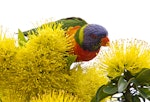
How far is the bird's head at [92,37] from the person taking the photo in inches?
33.5

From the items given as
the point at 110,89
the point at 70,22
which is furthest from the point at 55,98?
the point at 70,22

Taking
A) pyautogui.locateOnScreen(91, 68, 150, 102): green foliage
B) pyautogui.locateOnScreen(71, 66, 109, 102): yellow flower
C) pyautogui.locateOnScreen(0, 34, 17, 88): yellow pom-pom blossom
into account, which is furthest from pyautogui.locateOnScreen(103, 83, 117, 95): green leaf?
pyautogui.locateOnScreen(0, 34, 17, 88): yellow pom-pom blossom

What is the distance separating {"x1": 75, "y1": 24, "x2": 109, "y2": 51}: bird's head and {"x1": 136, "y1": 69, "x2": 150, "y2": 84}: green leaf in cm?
12

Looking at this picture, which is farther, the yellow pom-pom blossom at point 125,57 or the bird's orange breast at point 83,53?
the bird's orange breast at point 83,53

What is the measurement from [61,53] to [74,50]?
4 cm

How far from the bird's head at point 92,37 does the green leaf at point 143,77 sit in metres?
0.12

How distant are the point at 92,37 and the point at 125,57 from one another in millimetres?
121

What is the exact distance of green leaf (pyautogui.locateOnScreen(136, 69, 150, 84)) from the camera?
74cm

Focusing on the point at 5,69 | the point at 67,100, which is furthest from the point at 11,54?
the point at 67,100

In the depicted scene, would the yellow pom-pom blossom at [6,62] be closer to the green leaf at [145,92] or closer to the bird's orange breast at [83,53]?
the bird's orange breast at [83,53]

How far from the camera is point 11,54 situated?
849 mm

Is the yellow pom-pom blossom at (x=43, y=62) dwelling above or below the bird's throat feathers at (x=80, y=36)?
below

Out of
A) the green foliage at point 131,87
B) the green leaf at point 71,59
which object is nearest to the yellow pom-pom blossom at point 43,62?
the green leaf at point 71,59

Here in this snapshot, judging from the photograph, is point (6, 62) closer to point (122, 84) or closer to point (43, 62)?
point (43, 62)
